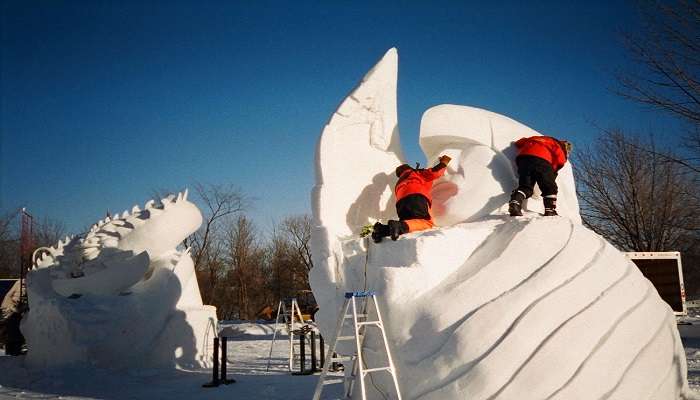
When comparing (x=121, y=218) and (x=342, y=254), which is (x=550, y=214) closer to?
(x=342, y=254)

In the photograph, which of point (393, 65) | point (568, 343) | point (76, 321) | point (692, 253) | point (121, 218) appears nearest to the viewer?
point (568, 343)

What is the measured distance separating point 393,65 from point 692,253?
22.1 meters

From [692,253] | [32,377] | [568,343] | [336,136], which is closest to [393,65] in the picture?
[336,136]

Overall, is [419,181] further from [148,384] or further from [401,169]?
[148,384]

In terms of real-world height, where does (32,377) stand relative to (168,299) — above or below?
below

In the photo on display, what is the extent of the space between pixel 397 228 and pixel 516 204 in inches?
52.2

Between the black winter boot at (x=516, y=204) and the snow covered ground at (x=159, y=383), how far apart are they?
3361mm

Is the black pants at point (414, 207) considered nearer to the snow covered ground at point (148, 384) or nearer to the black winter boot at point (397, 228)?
the black winter boot at point (397, 228)

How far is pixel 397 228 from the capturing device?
16.9 ft

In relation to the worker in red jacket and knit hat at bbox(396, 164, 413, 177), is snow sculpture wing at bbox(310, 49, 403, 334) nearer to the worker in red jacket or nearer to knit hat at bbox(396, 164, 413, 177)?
knit hat at bbox(396, 164, 413, 177)

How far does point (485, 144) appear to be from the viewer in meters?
6.08

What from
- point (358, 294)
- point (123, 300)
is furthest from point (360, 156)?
point (123, 300)

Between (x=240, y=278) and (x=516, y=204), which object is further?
(x=240, y=278)

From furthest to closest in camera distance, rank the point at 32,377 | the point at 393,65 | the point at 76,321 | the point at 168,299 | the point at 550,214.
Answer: the point at 168,299
the point at 76,321
the point at 32,377
the point at 393,65
the point at 550,214
